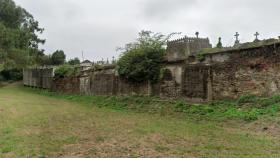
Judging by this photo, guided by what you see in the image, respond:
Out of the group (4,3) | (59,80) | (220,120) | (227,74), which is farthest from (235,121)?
(4,3)

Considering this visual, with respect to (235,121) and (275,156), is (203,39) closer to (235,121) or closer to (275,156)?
(235,121)

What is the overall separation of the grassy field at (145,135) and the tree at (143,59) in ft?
11.1

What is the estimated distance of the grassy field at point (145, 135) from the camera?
7.95 metres

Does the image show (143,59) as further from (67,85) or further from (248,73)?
(67,85)

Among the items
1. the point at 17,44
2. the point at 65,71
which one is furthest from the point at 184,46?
the point at 17,44

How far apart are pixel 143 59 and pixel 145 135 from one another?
Result: 30.0 ft

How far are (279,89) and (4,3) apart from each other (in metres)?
32.8

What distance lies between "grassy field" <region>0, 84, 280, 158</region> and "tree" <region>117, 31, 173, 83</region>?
3.39 meters

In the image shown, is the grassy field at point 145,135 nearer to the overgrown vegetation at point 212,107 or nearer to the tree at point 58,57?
the overgrown vegetation at point 212,107

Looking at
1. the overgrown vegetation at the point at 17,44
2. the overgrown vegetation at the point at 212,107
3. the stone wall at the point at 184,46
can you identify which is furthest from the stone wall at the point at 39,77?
the stone wall at the point at 184,46

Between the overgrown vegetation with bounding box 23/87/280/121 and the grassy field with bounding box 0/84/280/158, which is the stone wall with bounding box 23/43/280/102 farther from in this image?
the grassy field with bounding box 0/84/280/158

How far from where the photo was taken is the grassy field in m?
7.95

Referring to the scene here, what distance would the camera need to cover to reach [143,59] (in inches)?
738

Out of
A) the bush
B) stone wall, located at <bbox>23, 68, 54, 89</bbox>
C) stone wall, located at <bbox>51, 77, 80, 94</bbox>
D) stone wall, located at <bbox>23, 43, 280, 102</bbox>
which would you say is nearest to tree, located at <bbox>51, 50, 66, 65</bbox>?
stone wall, located at <bbox>23, 68, 54, 89</bbox>
